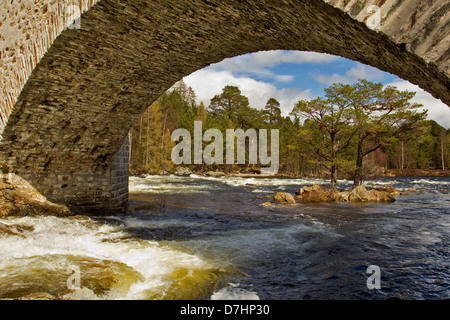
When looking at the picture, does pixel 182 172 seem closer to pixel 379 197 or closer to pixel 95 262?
pixel 379 197

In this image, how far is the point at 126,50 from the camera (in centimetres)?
543

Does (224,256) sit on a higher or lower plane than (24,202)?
lower

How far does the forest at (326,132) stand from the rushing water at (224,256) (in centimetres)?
758

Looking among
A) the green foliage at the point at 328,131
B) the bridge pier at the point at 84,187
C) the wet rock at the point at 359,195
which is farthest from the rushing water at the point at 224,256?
the green foliage at the point at 328,131

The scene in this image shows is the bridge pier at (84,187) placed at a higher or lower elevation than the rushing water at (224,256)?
higher

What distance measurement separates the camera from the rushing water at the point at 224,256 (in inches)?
165

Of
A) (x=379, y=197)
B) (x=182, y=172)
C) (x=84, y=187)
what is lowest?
(x=379, y=197)

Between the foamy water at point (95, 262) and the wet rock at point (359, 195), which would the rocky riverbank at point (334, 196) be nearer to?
the wet rock at point (359, 195)

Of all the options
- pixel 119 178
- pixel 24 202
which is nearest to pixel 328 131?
pixel 119 178

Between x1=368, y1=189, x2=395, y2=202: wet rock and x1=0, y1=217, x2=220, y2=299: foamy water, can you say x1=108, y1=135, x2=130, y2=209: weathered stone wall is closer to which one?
x1=0, y1=217, x2=220, y2=299: foamy water

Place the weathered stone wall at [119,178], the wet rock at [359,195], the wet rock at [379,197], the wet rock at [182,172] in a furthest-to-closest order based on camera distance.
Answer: the wet rock at [182,172], the wet rock at [379,197], the wet rock at [359,195], the weathered stone wall at [119,178]

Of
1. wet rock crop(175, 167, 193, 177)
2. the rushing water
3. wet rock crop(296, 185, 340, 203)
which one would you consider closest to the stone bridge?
the rushing water

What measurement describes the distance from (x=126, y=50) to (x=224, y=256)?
14.2 ft

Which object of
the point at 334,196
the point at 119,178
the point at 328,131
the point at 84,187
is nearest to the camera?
the point at 84,187
